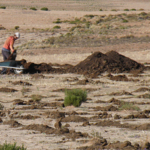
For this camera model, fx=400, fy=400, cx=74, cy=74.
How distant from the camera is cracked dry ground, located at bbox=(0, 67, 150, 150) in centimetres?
642

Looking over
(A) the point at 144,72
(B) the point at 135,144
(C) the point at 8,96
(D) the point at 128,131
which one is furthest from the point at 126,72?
(B) the point at 135,144

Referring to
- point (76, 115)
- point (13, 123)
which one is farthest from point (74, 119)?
point (13, 123)

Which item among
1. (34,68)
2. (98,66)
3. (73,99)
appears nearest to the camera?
(73,99)

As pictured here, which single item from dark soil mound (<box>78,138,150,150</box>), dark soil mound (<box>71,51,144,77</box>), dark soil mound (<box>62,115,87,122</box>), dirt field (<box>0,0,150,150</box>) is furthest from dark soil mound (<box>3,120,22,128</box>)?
dark soil mound (<box>71,51,144,77</box>)

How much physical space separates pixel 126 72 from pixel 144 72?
0.86m

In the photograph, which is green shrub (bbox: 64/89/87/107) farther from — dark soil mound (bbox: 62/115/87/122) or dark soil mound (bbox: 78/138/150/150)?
dark soil mound (bbox: 78/138/150/150)

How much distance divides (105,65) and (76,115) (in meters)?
9.26

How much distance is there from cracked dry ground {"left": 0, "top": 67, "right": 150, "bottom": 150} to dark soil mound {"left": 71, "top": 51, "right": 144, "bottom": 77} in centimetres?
227

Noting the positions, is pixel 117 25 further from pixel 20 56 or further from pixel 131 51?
pixel 20 56

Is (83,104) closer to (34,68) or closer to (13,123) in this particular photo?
(13,123)

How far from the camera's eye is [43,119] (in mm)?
8398

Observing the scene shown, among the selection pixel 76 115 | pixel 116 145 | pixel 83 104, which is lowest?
pixel 83 104

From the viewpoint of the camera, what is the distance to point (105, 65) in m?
17.9

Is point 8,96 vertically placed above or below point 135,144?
below
